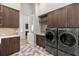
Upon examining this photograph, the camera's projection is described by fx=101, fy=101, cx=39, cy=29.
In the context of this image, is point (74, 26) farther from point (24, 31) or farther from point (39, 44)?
point (24, 31)

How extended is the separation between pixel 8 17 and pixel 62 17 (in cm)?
211

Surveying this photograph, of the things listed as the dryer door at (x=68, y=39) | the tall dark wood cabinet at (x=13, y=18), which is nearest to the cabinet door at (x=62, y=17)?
the dryer door at (x=68, y=39)

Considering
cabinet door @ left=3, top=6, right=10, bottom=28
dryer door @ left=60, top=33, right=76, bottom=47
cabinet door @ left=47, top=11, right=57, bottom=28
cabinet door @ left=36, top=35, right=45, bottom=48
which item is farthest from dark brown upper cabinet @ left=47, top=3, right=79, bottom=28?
cabinet door @ left=3, top=6, right=10, bottom=28

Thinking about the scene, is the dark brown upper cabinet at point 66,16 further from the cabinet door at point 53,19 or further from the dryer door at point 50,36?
the dryer door at point 50,36

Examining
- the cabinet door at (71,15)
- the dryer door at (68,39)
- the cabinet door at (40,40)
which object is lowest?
the cabinet door at (40,40)

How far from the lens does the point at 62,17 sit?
347 centimetres

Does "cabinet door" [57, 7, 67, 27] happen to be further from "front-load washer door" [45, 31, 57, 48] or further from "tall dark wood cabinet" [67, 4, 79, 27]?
"front-load washer door" [45, 31, 57, 48]

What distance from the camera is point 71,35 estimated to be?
281cm

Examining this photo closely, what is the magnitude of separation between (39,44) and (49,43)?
151cm

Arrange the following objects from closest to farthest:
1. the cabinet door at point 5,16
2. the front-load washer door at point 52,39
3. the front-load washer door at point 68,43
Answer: the front-load washer door at point 68,43 < the front-load washer door at point 52,39 < the cabinet door at point 5,16

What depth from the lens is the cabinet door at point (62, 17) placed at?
3.31 m

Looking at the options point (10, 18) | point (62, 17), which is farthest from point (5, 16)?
point (62, 17)

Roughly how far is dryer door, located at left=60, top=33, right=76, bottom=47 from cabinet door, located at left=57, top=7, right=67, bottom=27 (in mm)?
375

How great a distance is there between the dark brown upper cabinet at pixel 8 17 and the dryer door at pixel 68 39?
2.17 meters
